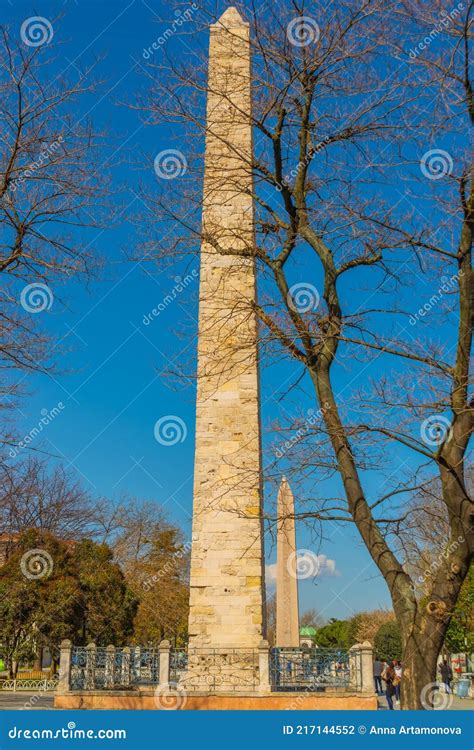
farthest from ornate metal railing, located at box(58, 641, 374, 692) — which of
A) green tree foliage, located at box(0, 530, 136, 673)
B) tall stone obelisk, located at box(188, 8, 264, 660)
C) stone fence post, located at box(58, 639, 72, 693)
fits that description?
green tree foliage, located at box(0, 530, 136, 673)

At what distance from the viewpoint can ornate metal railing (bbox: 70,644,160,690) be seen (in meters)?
15.2

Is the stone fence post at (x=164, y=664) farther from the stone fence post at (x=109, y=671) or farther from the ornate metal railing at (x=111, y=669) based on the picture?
the stone fence post at (x=109, y=671)

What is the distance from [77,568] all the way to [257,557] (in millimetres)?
14730

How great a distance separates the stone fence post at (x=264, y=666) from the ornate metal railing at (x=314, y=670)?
1.83 feet

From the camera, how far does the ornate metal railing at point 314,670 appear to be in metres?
14.1

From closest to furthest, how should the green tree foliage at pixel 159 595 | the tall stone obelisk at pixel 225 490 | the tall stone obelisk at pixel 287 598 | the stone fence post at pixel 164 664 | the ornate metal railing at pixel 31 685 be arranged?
1. the tall stone obelisk at pixel 225 490
2. the stone fence post at pixel 164 664
3. the tall stone obelisk at pixel 287 598
4. the ornate metal railing at pixel 31 685
5. the green tree foliage at pixel 159 595

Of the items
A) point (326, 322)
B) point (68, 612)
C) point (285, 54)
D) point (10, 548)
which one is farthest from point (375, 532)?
point (10, 548)

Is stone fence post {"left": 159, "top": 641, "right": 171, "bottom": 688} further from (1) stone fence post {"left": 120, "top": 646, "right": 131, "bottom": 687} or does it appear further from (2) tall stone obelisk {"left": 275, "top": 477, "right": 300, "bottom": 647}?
(2) tall stone obelisk {"left": 275, "top": 477, "right": 300, "bottom": 647}

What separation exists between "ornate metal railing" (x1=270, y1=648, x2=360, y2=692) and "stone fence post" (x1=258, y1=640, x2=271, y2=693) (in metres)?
0.56

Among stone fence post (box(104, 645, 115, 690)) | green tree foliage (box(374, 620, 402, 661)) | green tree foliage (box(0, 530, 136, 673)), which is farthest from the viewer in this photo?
green tree foliage (box(374, 620, 402, 661))

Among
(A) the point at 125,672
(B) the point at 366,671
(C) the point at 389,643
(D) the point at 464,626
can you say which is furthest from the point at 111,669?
(C) the point at 389,643

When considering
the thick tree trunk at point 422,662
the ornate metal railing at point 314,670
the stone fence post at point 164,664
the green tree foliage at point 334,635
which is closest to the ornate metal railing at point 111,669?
the stone fence post at point 164,664

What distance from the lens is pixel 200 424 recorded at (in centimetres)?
1458

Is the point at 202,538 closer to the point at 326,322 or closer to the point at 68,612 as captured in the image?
the point at 326,322
